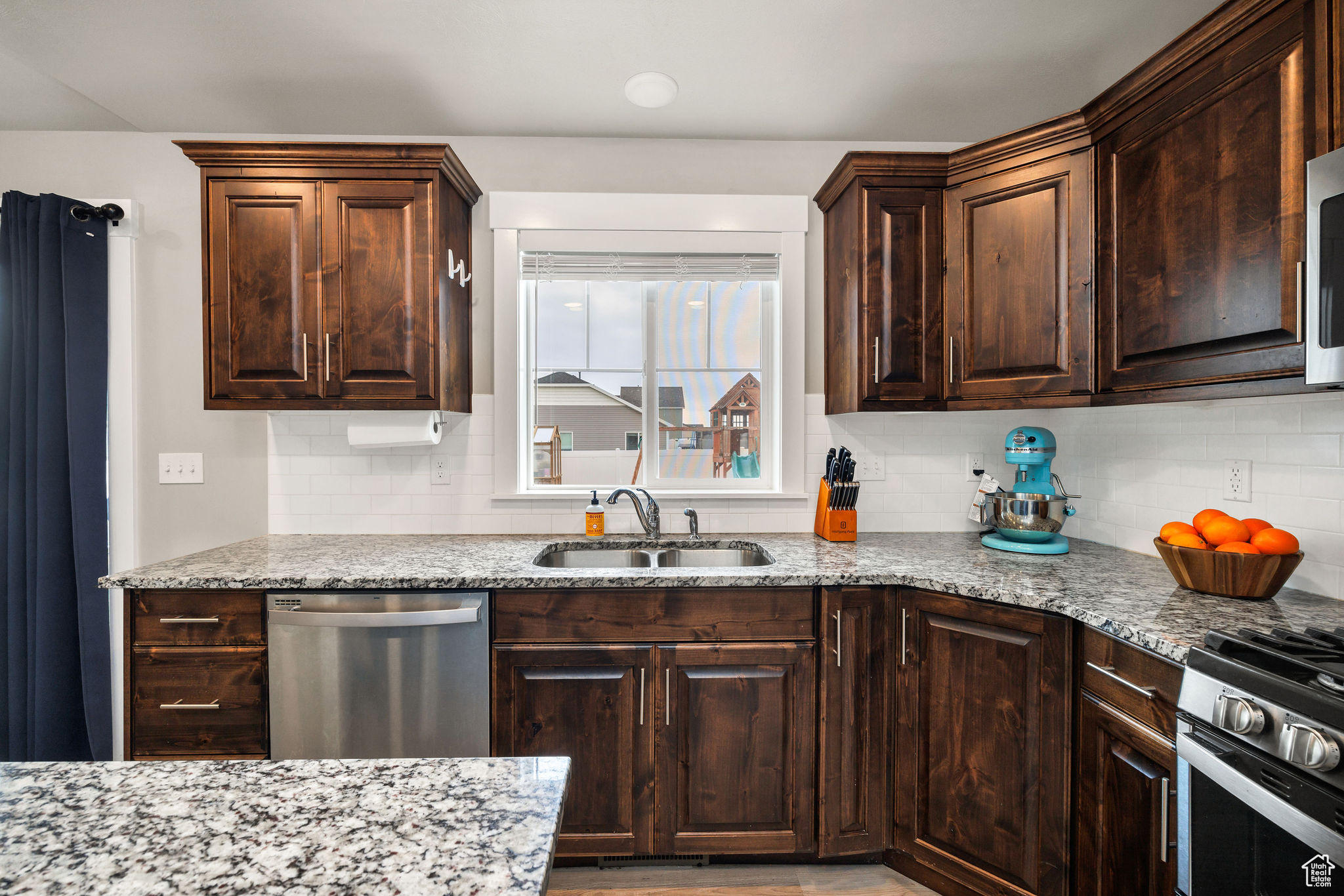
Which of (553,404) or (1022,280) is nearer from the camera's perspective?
(1022,280)

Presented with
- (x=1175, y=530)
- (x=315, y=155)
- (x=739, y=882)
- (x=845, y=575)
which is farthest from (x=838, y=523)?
(x=315, y=155)

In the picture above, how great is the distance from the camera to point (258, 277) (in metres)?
2.11

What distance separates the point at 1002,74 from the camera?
212cm

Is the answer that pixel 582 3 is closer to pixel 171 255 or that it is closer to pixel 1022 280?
pixel 1022 280

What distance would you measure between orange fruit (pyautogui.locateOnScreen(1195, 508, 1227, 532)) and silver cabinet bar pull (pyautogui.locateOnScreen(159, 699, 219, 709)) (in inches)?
107

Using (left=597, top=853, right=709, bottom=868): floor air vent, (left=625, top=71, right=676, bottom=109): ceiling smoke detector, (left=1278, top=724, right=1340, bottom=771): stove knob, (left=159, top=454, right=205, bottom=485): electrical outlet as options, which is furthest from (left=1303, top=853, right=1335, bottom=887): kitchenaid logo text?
(left=159, top=454, right=205, bottom=485): electrical outlet

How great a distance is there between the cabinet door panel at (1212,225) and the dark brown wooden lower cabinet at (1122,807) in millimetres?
838

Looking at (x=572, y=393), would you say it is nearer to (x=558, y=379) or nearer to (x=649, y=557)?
(x=558, y=379)

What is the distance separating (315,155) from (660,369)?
142 cm

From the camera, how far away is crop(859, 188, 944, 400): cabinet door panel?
218 centimetres

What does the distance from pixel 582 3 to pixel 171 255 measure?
1934 mm

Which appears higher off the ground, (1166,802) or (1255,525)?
(1255,525)

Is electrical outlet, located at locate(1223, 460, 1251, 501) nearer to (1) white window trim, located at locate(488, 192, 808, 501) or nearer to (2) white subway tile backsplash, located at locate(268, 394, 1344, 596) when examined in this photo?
(2) white subway tile backsplash, located at locate(268, 394, 1344, 596)

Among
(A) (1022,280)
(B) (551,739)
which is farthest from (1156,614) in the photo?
(B) (551,739)
